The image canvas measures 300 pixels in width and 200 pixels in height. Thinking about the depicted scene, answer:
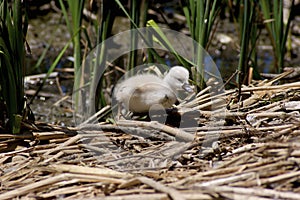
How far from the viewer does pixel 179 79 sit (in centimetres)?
334

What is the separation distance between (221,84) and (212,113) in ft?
1.07

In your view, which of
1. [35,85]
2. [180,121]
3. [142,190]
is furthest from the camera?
[35,85]

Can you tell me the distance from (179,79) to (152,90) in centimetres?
16

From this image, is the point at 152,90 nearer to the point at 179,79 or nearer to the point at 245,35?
the point at 179,79

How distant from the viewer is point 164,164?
9.04 ft

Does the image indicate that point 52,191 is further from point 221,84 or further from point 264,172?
point 221,84

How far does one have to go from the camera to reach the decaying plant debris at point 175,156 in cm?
240

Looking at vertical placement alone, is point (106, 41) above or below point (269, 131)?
above

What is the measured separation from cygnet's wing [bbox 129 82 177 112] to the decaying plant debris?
113 millimetres

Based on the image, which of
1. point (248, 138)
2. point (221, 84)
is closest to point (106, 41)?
point (221, 84)

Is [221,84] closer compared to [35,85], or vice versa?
[221,84]

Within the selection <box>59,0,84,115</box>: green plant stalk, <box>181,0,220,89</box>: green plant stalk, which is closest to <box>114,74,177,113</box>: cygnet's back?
<box>181,0,220,89</box>: green plant stalk

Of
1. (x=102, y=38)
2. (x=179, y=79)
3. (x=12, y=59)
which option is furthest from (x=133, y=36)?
(x=12, y=59)

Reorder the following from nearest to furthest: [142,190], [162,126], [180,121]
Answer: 1. [142,190]
2. [162,126]
3. [180,121]
